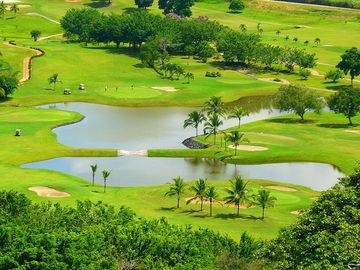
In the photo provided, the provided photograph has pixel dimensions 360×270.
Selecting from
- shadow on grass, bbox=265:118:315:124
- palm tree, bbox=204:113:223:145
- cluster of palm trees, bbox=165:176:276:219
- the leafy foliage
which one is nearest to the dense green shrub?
the leafy foliage

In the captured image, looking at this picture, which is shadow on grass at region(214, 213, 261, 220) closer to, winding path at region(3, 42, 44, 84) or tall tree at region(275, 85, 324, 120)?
tall tree at region(275, 85, 324, 120)

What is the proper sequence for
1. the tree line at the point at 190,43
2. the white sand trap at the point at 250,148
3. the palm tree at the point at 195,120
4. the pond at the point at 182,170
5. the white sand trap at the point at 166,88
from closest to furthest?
the pond at the point at 182,170
the white sand trap at the point at 250,148
the palm tree at the point at 195,120
the white sand trap at the point at 166,88
the tree line at the point at 190,43

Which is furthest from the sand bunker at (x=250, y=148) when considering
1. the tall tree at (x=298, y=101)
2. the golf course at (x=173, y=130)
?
the tall tree at (x=298, y=101)

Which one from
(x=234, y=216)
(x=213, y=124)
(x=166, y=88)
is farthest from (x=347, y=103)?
(x=234, y=216)

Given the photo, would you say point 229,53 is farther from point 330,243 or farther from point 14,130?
point 330,243

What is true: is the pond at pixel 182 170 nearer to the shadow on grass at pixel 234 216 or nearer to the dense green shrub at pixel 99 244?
the shadow on grass at pixel 234 216

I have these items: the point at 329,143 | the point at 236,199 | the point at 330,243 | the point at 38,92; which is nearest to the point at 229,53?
the point at 38,92

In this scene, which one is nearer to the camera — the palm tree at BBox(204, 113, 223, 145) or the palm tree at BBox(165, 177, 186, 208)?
the palm tree at BBox(165, 177, 186, 208)
